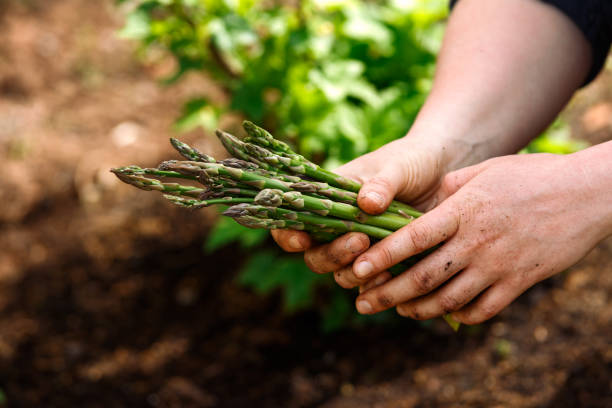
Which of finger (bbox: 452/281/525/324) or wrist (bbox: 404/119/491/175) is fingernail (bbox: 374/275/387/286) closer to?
finger (bbox: 452/281/525/324)

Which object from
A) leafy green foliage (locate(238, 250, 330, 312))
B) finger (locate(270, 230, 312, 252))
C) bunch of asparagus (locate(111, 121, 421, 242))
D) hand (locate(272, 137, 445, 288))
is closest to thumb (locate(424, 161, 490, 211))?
hand (locate(272, 137, 445, 288))

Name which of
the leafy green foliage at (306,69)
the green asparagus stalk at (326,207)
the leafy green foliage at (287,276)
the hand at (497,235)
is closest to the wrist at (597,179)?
the hand at (497,235)

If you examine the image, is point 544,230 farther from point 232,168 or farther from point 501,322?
point 501,322

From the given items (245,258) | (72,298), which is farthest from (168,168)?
(72,298)

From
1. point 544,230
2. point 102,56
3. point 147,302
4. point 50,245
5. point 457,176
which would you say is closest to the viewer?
point 544,230

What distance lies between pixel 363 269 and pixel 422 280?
215 millimetres

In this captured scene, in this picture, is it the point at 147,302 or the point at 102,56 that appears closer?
the point at 147,302

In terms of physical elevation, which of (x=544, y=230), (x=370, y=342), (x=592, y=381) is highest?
(x=544, y=230)

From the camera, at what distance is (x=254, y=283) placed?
360 cm

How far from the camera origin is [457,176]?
1.92m

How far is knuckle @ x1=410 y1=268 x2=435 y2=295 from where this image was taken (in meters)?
1.80

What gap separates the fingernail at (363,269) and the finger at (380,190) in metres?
0.20

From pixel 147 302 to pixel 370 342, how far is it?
1.81 meters

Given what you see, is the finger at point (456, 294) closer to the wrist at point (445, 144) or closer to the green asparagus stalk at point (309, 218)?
the green asparagus stalk at point (309, 218)
